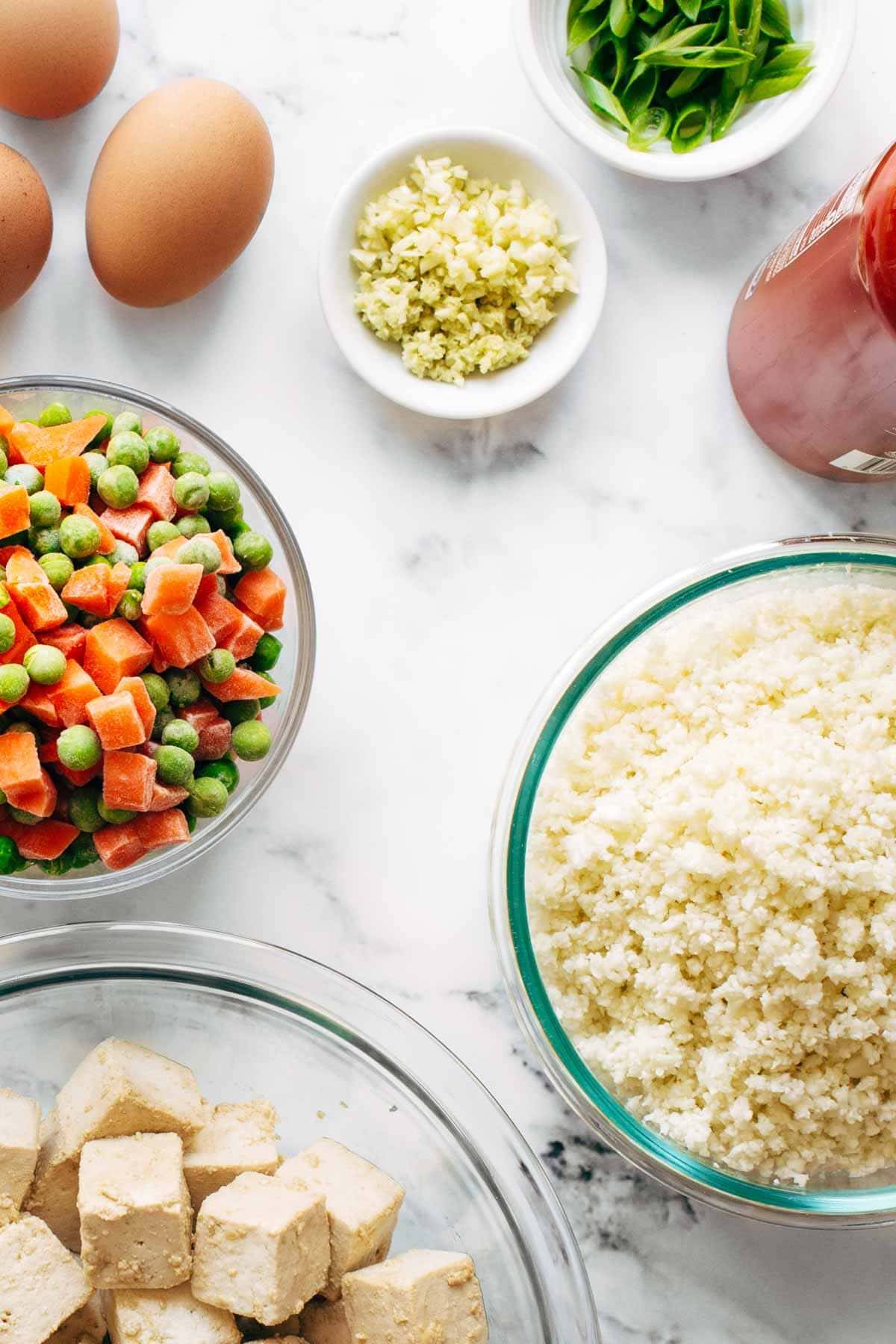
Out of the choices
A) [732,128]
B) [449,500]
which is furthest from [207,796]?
[732,128]

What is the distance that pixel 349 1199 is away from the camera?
142 cm

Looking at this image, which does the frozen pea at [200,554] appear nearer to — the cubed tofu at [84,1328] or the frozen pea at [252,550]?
the frozen pea at [252,550]

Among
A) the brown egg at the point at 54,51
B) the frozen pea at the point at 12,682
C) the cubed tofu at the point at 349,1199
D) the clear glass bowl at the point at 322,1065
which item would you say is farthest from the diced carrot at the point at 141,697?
the brown egg at the point at 54,51

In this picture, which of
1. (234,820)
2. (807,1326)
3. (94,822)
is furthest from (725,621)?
(807,1326)

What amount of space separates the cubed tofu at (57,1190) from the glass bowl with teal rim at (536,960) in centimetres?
58

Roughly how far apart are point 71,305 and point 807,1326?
182 centimetres

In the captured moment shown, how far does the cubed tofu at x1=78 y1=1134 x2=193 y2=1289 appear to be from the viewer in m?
1.31

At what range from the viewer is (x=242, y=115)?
1567mm

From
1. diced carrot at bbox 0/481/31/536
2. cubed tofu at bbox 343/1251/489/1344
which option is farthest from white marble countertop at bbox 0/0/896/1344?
diced carrot at bbox 0/481/31/536

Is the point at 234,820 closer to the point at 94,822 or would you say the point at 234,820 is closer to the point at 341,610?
the point at 94,822

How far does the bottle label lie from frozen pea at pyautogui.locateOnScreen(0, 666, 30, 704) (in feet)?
3.54

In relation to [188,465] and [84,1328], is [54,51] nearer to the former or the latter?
[188,465]

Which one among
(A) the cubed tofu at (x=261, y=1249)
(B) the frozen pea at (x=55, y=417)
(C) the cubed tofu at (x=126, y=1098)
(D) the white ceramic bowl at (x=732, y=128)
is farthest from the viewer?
(D) the white ceramic bowl at (x=732, y=128)

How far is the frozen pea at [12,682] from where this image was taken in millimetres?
1345
